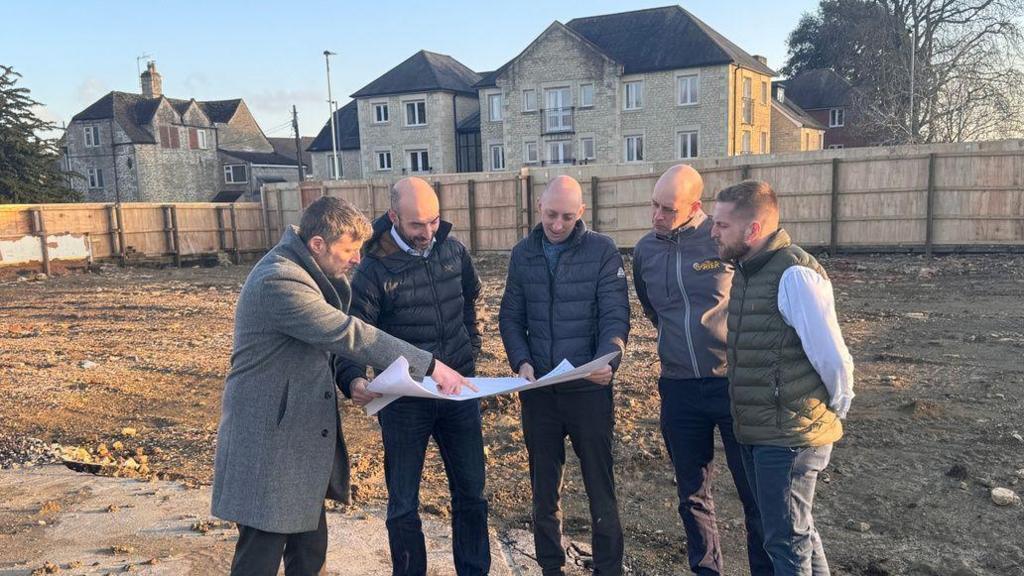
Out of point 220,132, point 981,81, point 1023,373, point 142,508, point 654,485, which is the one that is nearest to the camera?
point 142,508

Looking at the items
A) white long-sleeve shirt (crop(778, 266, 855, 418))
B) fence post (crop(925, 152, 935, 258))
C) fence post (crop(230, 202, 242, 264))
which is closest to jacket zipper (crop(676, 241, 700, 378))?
white long-sleeve shirt (crop(778, 266, 855, 418))

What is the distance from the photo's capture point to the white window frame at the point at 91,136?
44.4 meters

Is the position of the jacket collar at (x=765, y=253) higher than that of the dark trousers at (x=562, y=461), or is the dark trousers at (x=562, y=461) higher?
the jacket collar at (x=765, y=253)

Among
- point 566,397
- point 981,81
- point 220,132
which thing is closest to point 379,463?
point 566,397

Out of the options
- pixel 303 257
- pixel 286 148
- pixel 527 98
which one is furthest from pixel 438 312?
pixel 286 148

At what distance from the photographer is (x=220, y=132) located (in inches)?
1896

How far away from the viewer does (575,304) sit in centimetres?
334

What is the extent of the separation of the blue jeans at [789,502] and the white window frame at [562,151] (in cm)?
3189

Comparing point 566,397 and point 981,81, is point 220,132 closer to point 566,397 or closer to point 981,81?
point 981,81

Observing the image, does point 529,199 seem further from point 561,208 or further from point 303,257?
point 303,257

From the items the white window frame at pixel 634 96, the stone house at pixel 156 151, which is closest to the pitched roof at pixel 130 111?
the stone house at pixel 156 151

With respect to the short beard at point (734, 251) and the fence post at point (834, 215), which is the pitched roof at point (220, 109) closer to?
the fence post at point (834, 215)

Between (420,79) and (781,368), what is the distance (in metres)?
37.3

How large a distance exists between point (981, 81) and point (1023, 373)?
21.1 m
